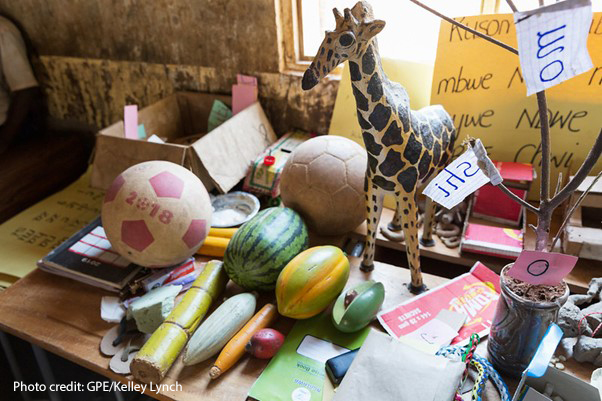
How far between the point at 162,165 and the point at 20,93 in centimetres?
124

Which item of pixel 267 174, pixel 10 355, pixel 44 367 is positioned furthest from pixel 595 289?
pixel 10 355

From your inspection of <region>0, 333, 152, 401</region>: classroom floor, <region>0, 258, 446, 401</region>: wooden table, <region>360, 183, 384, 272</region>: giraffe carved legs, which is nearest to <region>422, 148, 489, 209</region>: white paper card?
<region>360, 183, 384, 272</region>: giraffe carved legs

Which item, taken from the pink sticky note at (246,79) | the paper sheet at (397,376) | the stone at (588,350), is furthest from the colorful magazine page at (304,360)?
the pink sticky note at (246,79)

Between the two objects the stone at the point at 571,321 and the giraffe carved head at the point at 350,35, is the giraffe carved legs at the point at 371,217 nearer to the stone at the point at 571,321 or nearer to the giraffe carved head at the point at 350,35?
the giraffe carved head at the point at 350,35

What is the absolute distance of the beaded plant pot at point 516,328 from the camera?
0.81 m

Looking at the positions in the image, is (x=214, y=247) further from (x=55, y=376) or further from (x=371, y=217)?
(x=55, y=376)

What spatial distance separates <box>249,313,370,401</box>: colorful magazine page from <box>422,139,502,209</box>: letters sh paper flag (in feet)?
1.33

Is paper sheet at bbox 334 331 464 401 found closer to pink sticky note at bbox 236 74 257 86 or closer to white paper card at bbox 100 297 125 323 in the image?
white paper card at bbox 100 297 125 323

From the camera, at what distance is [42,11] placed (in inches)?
74.9

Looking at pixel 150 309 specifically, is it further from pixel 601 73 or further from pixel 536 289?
pixel 601 73

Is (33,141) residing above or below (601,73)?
below

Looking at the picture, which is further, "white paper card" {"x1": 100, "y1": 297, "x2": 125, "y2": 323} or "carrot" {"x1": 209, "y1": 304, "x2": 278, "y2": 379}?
"white paper card" {"x1": 100, "y1": 297, "x2": 125, "y2": 323}

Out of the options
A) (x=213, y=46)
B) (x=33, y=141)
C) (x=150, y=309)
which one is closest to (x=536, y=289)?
(x=150, y=309)

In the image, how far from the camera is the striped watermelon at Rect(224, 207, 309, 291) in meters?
1.09
